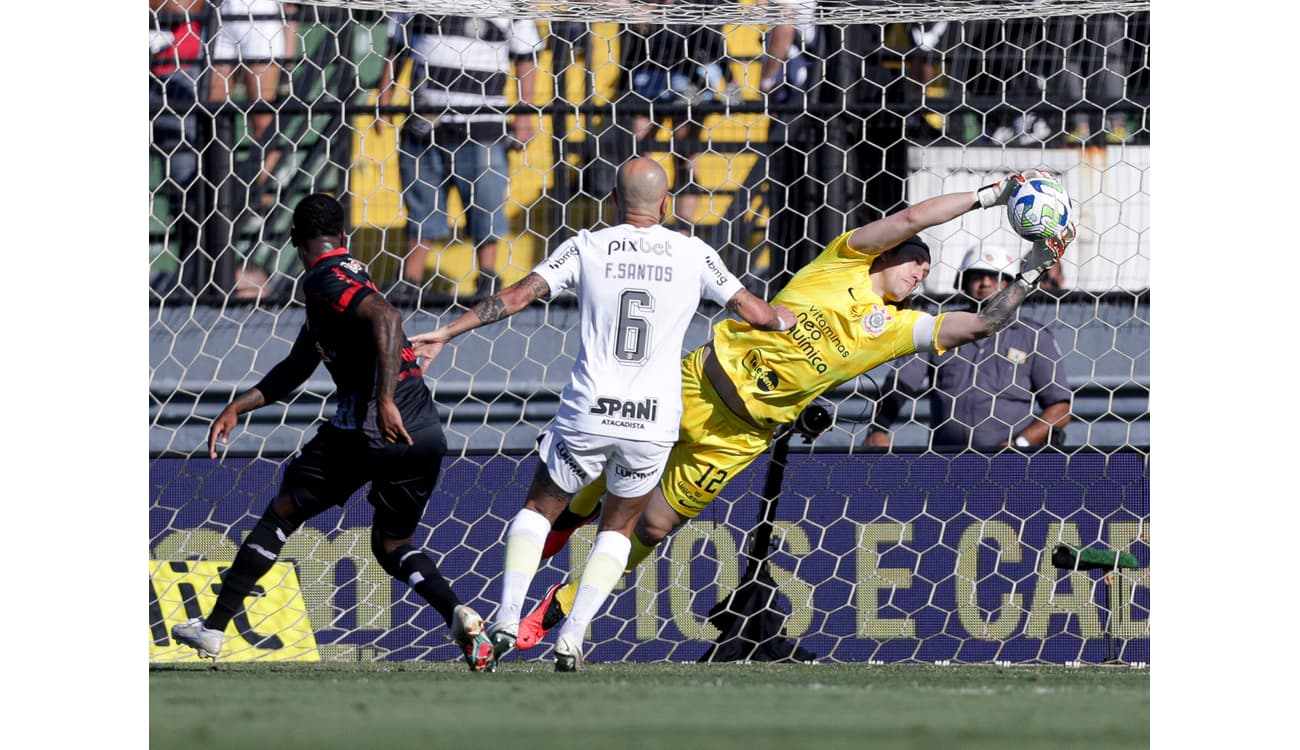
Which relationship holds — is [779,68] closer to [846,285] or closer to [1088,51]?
[1088,51]

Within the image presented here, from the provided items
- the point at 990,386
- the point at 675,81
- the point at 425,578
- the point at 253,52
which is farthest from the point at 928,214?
the point at 253,52

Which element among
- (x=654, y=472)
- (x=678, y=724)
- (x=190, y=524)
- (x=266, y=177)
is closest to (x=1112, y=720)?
(x=678, y=724)

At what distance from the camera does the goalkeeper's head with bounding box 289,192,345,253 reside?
485 centimetres

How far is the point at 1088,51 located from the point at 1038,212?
2.28 metres

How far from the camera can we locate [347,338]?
489cm

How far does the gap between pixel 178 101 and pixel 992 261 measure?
339 cm

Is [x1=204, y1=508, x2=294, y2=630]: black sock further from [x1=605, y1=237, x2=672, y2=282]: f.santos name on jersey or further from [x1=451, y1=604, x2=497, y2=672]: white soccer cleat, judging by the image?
[x1=605, y1=237, x2=672, y2=282]: f.santos name on jersey

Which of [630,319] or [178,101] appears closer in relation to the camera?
[630,319]

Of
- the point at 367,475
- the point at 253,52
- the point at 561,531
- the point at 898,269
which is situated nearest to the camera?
the point at 367,475

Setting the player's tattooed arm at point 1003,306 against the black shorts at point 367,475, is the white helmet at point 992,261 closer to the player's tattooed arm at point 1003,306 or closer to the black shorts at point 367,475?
the player's tattooed arm at point 1003,306

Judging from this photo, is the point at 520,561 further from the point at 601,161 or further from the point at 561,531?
the point at 601,161

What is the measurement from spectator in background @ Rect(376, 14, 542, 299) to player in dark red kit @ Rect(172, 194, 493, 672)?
1.97 meters

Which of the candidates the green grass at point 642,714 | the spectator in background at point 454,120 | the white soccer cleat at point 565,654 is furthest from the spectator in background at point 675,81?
the green grass at point 642,714

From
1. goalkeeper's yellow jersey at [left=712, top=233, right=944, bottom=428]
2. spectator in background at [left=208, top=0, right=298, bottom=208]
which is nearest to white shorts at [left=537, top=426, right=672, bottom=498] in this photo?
goalkeeper's yellow jersey at [left=712, top=233, right=944, bottom=428]
